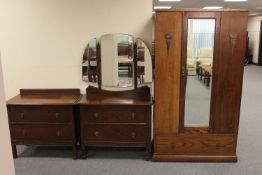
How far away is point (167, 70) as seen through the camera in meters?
2.79

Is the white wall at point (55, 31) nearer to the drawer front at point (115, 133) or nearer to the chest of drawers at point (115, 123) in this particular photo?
the chest of drawers at point (115, 123)

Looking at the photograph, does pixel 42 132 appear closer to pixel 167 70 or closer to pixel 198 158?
pixel 167 70

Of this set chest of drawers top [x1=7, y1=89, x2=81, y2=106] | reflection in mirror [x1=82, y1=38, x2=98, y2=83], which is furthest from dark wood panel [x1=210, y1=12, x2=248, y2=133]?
chest of drawers top [x1=7, y1=89, x2=81, y2=106]

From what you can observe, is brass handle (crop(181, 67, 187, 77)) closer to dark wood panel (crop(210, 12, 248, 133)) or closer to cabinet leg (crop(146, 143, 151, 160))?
dark wood panel (crop(210, 12, 248, 133))

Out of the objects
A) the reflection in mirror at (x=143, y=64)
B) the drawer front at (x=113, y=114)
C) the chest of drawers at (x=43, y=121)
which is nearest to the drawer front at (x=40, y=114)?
the chest of drawers at (x=43, y=121)

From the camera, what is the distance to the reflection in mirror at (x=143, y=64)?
3114 mm

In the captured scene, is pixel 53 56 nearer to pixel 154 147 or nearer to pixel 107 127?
pixel 107 127

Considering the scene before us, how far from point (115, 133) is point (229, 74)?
4.62 ft

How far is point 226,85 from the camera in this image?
2.81m

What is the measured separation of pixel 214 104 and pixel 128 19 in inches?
55.1

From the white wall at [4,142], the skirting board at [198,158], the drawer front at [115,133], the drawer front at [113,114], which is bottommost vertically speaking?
the skirting board at [198,158]

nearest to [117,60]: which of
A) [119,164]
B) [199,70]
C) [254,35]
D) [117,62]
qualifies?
[117,62]

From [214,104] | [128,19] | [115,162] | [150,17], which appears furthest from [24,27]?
[214,104]

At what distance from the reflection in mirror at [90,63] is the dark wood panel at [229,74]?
1.41 m
